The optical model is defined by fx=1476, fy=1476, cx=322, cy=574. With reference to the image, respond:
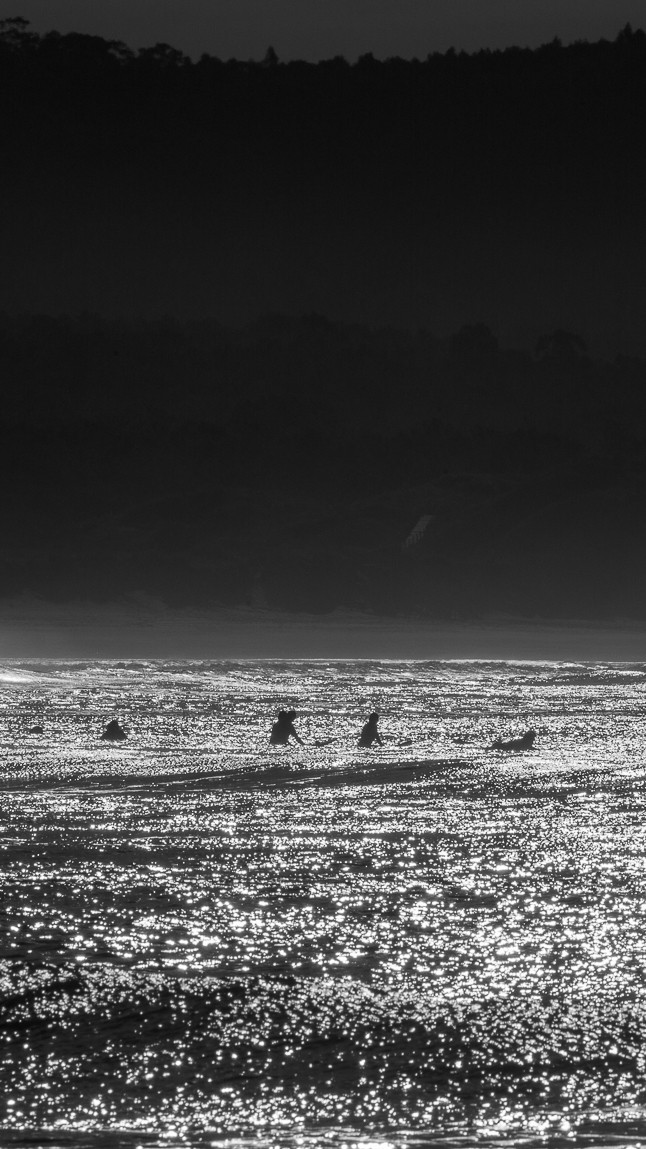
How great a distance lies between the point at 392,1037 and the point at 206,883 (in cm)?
559

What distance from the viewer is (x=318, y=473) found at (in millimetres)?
141000

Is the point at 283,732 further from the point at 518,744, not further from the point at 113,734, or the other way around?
the point at 518,744

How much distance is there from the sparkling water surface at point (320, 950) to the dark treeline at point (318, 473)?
3048 inches

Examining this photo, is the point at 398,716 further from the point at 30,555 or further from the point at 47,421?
the point at 47,421

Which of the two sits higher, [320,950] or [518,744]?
[518,744]

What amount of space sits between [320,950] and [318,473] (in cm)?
12845

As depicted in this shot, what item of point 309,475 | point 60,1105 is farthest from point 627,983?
point 309,475

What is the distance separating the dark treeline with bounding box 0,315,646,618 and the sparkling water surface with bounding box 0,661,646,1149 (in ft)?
254

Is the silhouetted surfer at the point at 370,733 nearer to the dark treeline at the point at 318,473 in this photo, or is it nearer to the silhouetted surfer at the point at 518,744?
the silhouetted surfer at the point at 518,744

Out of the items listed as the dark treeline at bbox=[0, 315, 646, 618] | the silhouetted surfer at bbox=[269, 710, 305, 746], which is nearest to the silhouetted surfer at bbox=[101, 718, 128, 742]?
the silhouetted surfer at bbox=[269, 710, 305, 746]

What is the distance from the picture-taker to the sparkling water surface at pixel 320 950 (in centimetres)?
954

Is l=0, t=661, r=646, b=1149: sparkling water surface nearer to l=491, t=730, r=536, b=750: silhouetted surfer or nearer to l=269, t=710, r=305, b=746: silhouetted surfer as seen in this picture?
l=269, t=710, r=305, b=746: silhouetted surfer

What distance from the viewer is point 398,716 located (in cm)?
3922

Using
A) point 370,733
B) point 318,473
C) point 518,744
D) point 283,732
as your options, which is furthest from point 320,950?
point 318,473
